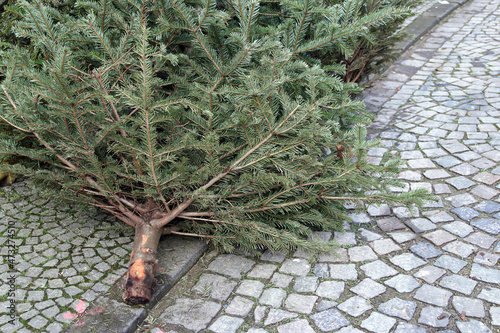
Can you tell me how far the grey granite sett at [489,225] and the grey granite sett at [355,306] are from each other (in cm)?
133

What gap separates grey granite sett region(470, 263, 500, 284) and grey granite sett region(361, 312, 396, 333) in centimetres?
79

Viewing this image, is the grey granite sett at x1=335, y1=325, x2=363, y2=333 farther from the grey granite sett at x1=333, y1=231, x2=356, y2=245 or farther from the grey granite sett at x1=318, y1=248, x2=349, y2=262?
the grey granite sett at x1=333, y1=231, x2=356, y2=245

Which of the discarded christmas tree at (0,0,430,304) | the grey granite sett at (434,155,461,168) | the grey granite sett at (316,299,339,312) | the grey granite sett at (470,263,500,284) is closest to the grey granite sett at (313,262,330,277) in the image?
the discarded christmas tree at (0,0,430,304)

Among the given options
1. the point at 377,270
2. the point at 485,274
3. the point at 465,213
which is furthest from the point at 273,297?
the point at 465,213

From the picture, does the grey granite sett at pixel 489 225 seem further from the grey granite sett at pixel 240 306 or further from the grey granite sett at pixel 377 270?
the grey granite sett at pixel 240 306

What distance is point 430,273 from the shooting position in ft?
10.3

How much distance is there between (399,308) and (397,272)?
14.8 inches

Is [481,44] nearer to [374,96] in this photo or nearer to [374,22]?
[374,96]

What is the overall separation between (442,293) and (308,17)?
85.1 inches

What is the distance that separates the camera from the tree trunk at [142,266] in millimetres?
2883

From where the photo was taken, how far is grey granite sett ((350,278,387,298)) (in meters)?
3.00

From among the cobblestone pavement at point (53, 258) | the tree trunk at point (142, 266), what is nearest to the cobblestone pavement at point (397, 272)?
the tree trunk at point (142, 266)

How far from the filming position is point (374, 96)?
6.10 meters

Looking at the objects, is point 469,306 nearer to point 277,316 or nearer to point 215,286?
point 277,316
